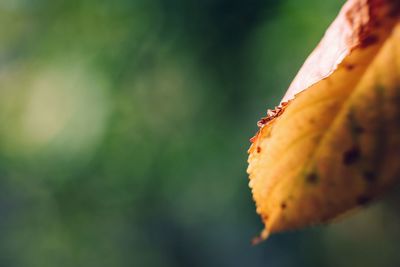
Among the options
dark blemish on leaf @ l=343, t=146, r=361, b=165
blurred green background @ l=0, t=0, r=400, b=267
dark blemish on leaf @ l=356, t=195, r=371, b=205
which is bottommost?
dark blemish on leaf @ l=356, t=195, r=371, b=205

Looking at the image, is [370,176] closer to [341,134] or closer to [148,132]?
[341,134]

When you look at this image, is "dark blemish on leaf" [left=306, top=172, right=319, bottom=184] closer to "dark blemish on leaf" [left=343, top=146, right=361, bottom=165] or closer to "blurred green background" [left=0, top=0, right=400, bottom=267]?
"dark blemish on leaf" [left=343, top=146, right=361, bottom=165]

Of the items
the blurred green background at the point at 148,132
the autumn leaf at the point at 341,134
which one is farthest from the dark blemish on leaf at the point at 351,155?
the blurred green background at the point at 148,132

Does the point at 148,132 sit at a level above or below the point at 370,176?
above

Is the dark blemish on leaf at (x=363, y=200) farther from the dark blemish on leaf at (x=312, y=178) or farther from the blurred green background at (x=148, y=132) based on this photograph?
the blurred green background at (x=148, y=132)

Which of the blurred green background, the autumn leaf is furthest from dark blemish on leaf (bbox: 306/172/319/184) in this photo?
the blurred green background

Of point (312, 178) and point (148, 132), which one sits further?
point (148, 132)

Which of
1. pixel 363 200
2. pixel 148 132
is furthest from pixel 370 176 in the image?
pixel 148 132

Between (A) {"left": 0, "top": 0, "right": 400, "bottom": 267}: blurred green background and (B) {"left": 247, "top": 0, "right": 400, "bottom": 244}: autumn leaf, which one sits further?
(A) {"left": 0, "top": 0, "right": 400, "bottom": 267}: blurred green background
